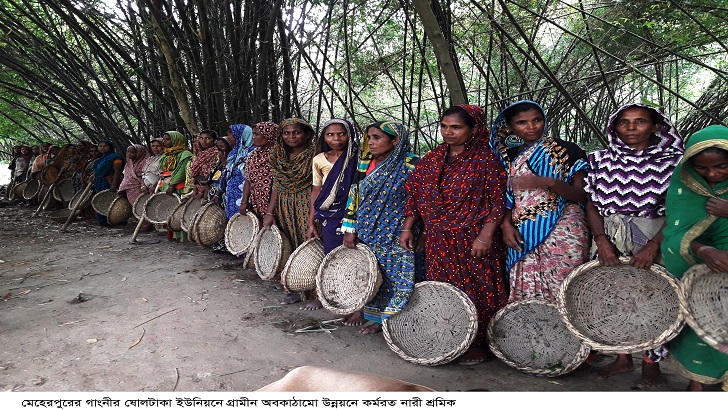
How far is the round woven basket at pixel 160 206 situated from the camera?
616 cm

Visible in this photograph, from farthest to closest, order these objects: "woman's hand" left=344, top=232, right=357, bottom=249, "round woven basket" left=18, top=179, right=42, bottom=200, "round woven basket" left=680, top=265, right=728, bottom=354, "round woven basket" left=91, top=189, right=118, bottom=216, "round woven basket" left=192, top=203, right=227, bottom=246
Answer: "round woven basket" left=18, top=179, right=42, bottom=200 → "round woven basket" left=91, top=189, right=118, bottom=216 → "round woven basket" left=192, top=203, right=227, bottom=246 → "woman's hand" left=344, top=232, right=357, bottom=249 → "round woven basket" left=680, top=265, right=728, bottom=354

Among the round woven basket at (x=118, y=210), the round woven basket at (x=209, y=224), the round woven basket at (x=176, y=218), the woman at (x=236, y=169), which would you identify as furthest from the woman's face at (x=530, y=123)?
the round woven basket at (x=118, y=210)

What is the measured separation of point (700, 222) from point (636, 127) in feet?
1.62

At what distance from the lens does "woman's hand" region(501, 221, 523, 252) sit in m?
2.47

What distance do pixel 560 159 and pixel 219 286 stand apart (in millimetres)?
3013

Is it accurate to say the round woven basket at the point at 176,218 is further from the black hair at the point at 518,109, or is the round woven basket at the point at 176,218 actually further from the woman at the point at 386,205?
the black hair at the point at 518,109

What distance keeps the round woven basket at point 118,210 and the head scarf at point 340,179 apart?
4.91 m

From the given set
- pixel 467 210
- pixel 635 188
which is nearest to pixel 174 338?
pixel 467 210

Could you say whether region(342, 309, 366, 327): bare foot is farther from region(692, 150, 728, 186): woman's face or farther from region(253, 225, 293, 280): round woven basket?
region(692, 150, 728, 186): woman's face

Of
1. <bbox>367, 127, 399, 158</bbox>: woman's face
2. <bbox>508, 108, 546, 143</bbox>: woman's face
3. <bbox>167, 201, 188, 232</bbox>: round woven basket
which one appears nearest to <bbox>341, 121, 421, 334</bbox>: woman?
<bbox>367, 127, 399, 158</bbox>: woman's face

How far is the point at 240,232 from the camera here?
4453 mm

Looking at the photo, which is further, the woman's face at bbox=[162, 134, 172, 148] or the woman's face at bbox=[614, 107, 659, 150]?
the woman's face at bbox=[162, 134, 172, 148]

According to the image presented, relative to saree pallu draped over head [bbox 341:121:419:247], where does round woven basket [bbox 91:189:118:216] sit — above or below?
below

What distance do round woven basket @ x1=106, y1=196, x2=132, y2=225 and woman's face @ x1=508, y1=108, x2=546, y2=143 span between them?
632cm
